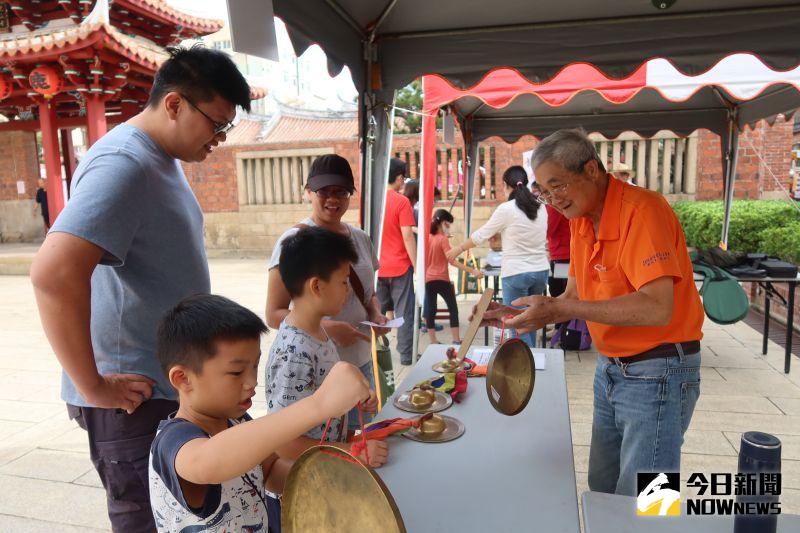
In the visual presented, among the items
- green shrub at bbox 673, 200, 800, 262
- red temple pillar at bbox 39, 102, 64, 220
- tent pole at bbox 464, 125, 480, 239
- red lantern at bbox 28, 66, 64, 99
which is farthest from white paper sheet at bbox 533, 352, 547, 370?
red temple pillar at bbox 39, 102, 64, 220

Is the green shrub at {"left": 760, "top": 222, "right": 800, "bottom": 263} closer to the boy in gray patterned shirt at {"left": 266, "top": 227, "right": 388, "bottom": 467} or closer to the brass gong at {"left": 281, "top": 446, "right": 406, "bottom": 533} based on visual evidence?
the boy in gray patterned shirt at {"left": 266, "top": 227, "right": 388, "bottom": 467}

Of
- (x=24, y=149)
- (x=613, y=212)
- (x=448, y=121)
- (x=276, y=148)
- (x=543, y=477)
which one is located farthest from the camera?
(x=24, y=149)

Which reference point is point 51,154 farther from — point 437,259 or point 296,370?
point 296,370

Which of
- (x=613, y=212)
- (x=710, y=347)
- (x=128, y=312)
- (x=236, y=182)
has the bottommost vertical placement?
(x=710, y=347)

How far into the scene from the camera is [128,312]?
1.34 m

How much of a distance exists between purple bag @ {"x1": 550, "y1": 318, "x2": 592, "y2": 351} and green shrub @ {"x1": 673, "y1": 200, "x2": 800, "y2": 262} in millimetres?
2480

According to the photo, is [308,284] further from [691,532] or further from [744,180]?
[744,180]

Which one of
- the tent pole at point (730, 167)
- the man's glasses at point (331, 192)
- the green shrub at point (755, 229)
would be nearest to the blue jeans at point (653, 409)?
the man's glasses at point (331, 192)

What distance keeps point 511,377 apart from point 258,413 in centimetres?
245

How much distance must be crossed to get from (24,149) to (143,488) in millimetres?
18870

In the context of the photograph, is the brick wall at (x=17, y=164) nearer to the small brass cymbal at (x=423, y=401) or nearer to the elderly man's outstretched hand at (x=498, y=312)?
the small brass cymbal at (x=423, y=401)

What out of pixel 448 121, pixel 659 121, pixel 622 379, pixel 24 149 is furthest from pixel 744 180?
pixel 24 149

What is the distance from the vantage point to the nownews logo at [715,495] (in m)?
0.89

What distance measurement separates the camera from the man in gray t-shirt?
123 centimetres
